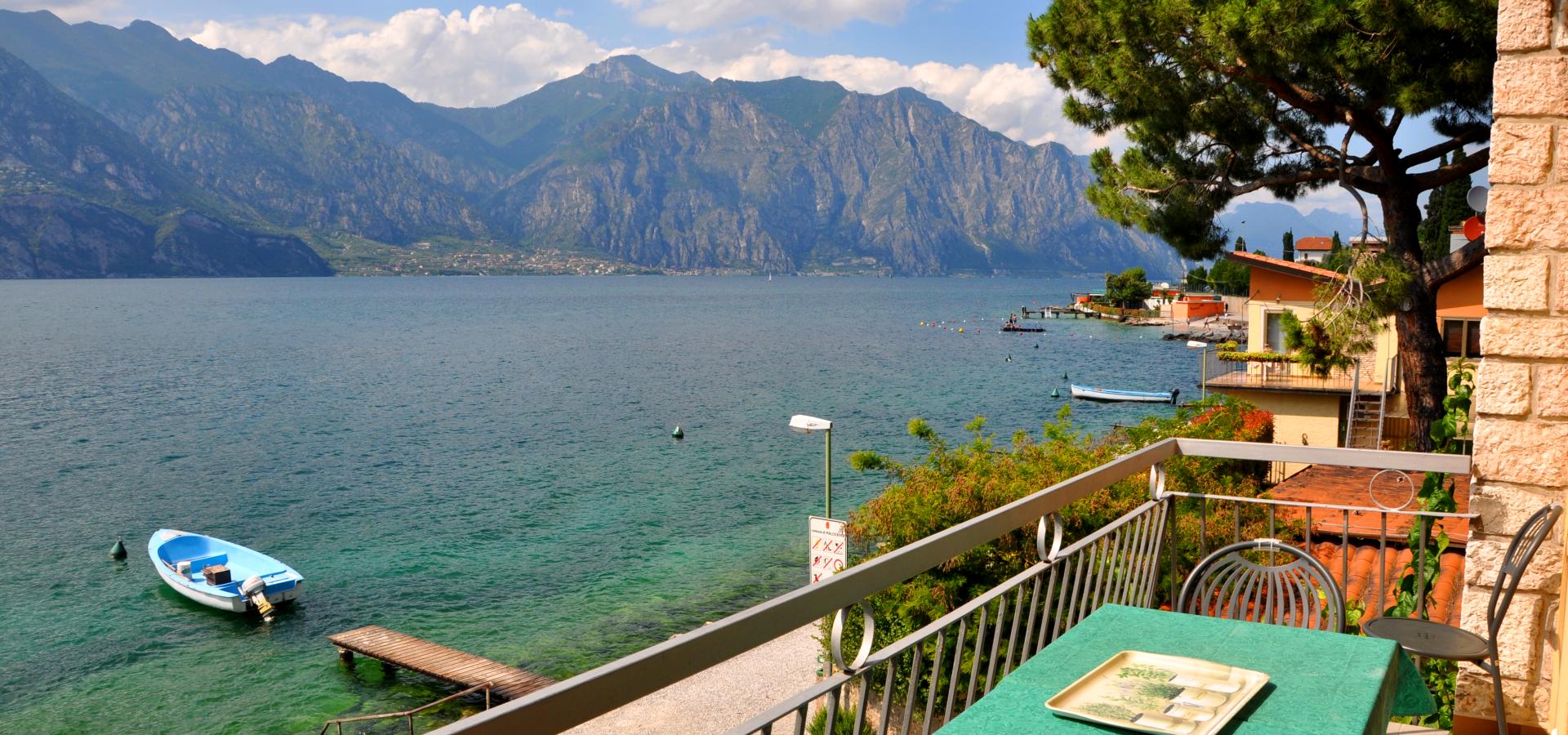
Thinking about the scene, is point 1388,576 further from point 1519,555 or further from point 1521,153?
point 1521,153

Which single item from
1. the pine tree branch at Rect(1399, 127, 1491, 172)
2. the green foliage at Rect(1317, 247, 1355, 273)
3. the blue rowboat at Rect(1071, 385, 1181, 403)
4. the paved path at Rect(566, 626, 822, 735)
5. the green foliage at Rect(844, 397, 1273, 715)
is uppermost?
the pine tree branch at Rect(1399, 127, 1491, 172)

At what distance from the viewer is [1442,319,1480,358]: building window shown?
25469 millimetres

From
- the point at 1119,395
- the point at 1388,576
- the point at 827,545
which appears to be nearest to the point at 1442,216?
the point at 1119,395

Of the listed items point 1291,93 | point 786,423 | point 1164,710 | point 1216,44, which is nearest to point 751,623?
point 1164,710

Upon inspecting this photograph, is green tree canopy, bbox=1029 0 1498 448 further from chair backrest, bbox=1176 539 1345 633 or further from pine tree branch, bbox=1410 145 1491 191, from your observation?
chair backrest, bbox=1176 539 1345 633

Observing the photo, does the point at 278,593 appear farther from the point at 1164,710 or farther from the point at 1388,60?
the point at 1164,710

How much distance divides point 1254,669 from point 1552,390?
8.29 feet

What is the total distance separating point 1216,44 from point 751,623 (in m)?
14.0

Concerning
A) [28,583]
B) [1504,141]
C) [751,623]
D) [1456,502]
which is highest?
[1504,141]

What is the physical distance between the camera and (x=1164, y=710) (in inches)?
83.3

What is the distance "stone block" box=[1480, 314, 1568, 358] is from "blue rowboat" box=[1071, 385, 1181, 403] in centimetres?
5520

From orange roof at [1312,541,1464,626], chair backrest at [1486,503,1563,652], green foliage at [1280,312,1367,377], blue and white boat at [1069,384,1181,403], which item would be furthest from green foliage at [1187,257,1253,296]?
chair backrest at [1486,503,1563,652]

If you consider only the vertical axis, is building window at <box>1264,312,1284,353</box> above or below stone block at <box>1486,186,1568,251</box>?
below

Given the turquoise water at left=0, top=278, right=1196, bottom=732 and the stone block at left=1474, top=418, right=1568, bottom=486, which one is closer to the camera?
the stone block at left=1474, top=418, right=1568, bottom=486
